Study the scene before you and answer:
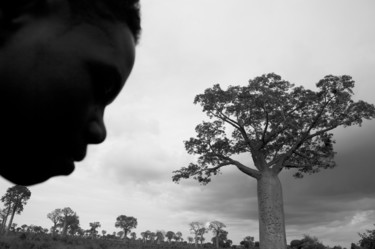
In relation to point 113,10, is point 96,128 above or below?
below

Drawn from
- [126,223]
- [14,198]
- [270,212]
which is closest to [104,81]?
[270,212]

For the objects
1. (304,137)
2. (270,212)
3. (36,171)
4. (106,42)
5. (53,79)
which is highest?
(304,137)

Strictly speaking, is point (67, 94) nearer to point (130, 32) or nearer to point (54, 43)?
point (54, 43)

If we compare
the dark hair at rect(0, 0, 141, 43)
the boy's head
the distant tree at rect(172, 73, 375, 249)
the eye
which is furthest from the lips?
the distant tree at rect(172, 73, 375, 249)

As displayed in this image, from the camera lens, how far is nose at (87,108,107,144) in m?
0.61

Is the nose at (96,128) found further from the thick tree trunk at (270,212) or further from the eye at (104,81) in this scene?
the thick tree trunk at (270,212)

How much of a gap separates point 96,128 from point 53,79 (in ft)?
0.46

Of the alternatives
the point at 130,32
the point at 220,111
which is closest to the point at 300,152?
the point at 220,111

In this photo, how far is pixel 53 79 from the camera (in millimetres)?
518

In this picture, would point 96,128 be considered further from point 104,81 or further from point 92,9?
point 92,9

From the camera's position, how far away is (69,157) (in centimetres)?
62

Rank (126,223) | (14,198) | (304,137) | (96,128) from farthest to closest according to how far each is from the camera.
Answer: (126,223) < (14,198) < (304,137) < (96,128)

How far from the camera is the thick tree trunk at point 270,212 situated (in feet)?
41.5

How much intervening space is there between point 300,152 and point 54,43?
50.3 feet
